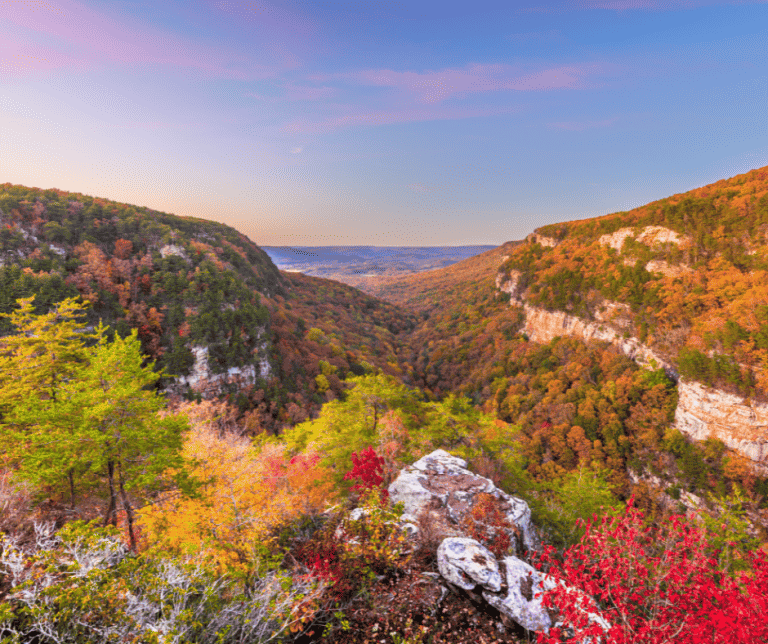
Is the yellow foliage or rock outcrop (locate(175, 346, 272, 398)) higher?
the yellow foliage

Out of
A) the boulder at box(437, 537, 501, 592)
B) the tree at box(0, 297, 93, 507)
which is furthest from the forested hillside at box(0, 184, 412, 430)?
the boulder at box(437, 537, 501, 592)

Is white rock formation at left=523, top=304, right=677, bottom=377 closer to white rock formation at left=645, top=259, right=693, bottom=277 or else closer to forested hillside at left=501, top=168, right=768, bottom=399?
forested hillside at left=501, top=168, right=768, bottom=399

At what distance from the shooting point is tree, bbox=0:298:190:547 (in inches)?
403

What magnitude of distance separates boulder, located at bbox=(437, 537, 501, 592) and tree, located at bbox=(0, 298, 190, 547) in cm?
1045

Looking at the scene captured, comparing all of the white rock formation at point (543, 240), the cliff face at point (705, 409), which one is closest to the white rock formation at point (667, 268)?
the cliff face at point (705, 409)

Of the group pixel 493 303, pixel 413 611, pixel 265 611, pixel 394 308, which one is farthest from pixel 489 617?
pixel 394 308

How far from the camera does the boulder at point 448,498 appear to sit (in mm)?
12859

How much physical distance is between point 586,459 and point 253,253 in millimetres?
110894

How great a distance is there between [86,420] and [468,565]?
13478mm

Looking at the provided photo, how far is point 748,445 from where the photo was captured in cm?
3653

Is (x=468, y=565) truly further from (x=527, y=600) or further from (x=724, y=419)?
(x=724, y=419)

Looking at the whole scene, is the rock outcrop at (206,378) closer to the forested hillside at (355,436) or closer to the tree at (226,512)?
the forested hillside at (355,436)

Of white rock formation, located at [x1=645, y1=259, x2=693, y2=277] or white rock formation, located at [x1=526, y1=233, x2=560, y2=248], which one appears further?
white rock formation, located at [x1=526, y1=233, x2=560, y2=248]

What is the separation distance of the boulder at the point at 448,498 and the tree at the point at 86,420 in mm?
9850
